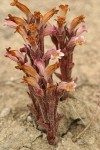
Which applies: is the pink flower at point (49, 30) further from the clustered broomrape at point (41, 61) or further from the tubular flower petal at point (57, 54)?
the tubular flower petal at point (57, 54)

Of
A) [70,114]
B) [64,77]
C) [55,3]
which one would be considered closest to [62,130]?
[70,114]

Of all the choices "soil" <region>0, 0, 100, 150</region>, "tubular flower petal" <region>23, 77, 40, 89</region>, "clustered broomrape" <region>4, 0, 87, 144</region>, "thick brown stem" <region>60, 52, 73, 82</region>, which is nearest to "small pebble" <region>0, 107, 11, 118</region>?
"soil" <region>0, 0, 100, 150</region>

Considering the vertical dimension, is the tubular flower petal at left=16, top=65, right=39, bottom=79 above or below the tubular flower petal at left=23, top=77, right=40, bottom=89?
above

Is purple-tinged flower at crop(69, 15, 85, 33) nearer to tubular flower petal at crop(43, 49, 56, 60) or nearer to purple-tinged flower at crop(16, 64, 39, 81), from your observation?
tubular flower petal at crop(43, 49, 56, 60)

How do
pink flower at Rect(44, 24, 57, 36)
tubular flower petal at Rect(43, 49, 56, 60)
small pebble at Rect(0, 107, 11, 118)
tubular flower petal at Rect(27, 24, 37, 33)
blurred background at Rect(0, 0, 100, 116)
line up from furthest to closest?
blurred background at Rect(0, 0, 100, 116) → small pebble at Rect(0, 107, 11, 118) → pink flower at Rect(44, 24, 57, 36) → tubular flower petal at Rect(43, 49, 56, 60) → tubular flower petal at Rect(27, 24, 37, 33)

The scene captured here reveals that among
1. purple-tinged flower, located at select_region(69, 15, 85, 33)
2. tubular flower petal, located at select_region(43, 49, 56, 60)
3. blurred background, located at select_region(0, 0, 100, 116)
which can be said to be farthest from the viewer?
blurred background, located at select_region(0, 0, 100, 116)

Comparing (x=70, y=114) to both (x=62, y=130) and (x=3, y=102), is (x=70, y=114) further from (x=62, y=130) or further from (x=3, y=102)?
(x=3, y=102)

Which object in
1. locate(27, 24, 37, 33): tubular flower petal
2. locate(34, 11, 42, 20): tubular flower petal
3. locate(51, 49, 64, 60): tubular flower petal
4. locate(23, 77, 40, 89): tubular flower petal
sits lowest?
locate(23, 77, 40, 89): tubular flower petal
